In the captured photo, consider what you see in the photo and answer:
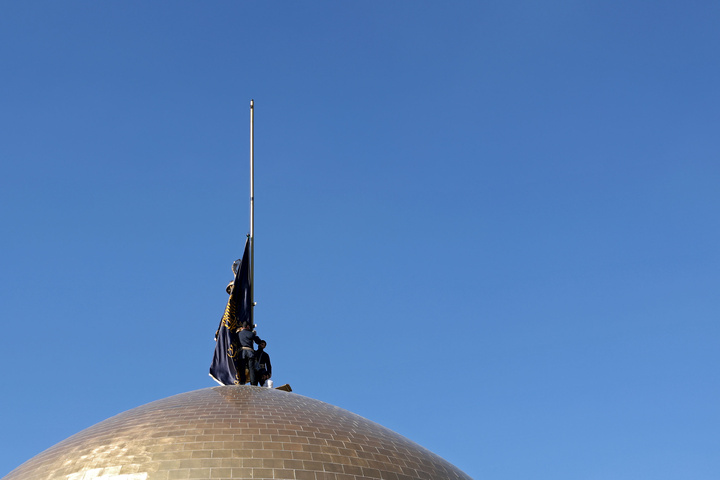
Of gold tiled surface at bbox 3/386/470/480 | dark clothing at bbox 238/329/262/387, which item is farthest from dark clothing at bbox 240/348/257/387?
gold tiled surface at bbox 3/386/470/480

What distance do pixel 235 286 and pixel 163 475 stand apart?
9439 mm

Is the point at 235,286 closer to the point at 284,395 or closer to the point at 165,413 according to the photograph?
the point at 284,395

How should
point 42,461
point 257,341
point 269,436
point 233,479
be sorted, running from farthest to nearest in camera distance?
point 257,341 < point 42,461 < point 269,436 < point 233,479

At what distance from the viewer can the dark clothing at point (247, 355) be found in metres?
22.7

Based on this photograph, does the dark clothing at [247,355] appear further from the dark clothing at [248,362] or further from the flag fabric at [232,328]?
the flag fabric at [232,328]

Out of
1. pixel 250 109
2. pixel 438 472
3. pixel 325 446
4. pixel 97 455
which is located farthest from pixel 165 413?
pixel 250 109

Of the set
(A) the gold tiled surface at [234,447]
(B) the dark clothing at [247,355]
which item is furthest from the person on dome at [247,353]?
(A) the gold tiled surface at [234,447]

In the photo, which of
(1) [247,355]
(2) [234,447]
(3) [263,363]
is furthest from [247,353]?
(2) [234,447]

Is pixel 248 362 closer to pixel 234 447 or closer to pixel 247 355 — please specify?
pixel 247 355

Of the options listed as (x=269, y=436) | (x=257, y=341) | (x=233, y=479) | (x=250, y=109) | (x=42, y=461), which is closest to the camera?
(x=233, y=479)

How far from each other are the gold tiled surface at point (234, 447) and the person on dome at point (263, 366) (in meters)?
3.01

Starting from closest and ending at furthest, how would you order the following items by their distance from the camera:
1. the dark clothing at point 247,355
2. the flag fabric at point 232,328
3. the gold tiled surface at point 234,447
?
the gold tiled surface at point 234,447, the dark clothing at point 247,355, the flag fabric at point 232,328

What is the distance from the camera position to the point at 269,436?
16.7 meters

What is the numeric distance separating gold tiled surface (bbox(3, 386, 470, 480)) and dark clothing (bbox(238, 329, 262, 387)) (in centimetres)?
295
